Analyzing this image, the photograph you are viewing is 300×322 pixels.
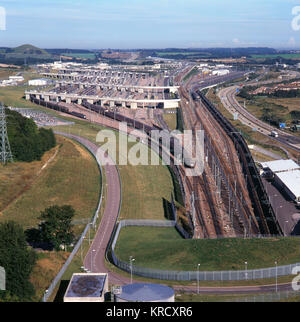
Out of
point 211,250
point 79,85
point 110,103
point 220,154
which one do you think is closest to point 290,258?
point 211,250

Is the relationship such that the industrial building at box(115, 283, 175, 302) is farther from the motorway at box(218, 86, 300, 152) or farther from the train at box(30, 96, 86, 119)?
the train at box(30, 96, 86, 119)

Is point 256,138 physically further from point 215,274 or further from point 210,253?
point 215,274

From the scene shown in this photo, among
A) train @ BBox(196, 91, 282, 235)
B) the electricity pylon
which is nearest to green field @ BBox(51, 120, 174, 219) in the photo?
train @ BBox(196, 91, 282, 235)

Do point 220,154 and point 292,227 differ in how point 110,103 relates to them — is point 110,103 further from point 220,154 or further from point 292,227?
point 292,227

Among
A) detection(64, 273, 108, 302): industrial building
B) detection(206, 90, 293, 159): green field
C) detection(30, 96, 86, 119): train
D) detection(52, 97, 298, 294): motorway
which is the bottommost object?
detection(52, 97, 298, 294): motorway

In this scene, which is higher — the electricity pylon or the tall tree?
the electricity pylon

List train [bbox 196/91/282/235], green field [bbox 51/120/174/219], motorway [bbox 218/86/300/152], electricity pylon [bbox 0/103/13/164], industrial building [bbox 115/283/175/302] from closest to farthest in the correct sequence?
1. industrial building [bbox 115/283/175/302]
2. train [bbox 196/91/282/235]
3. green field [bbox 51/120/174/219]
4. electricity pylon [bbox 0/103/13/164]
5. motorway [bbox 218/86/300/152]
